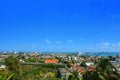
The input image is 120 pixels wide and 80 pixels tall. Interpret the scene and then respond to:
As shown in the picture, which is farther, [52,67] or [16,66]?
[52,67]

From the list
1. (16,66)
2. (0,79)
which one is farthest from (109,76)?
(16,66)

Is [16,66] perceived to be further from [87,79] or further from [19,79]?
[87,79]

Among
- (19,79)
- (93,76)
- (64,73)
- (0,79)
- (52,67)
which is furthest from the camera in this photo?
(52,67)

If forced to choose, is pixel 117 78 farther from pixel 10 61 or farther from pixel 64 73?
pixel 64 73

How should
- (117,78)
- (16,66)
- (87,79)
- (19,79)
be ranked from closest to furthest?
(117,78), (87,79), (19,79), (16,66)

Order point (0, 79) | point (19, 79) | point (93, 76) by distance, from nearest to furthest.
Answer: point (0, 79)
point (93, 76)
point (19, 79)

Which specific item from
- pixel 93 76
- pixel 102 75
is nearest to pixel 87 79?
pixel 93 76

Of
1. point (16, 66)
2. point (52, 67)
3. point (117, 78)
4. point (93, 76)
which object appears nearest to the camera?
point (117, 78)

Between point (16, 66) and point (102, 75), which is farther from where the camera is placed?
point (16, 66)
